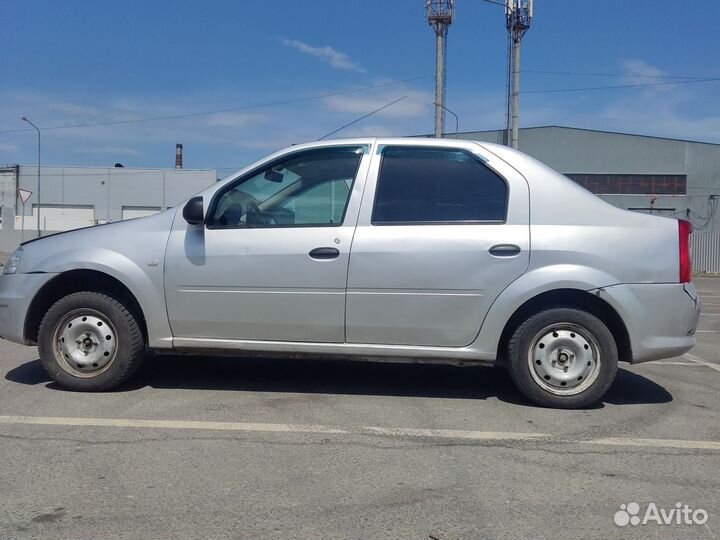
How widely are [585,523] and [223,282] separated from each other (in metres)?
3.02

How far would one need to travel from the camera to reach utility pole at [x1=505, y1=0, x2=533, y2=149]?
23.4 metres

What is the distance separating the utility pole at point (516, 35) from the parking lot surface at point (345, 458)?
18.4 metres

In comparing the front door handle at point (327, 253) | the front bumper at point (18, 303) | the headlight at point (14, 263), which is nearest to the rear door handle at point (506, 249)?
the front door handle at point (327, 253)

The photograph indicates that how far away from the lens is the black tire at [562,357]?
4.95m

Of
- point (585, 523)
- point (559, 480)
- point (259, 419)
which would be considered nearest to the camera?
point (585, 523)

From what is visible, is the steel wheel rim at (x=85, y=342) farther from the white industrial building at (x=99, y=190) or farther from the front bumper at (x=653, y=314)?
the white industrial building at (x=99, y=190)

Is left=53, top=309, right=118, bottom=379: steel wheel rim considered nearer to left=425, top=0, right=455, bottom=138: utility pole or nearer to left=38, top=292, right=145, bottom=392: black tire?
left=38, top=292, right=145, bottom=392: black tire

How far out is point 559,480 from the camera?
148 inches

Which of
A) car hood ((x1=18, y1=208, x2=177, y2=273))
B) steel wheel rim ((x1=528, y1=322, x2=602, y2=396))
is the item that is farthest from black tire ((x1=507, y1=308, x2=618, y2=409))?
car hood ((x1=18, y1=208, x2=177, y2=273))

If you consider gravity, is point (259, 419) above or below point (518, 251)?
below

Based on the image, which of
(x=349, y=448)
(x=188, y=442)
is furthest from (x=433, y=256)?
(x=188, y=442)

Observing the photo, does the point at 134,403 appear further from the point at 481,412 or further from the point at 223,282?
the point at 481,412

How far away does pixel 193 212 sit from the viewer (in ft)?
16.8

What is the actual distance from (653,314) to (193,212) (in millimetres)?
3420
